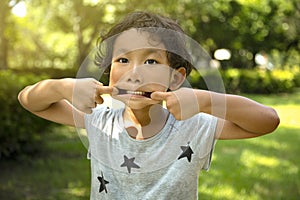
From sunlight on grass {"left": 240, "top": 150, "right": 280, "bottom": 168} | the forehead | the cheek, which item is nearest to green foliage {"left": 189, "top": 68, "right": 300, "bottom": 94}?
sunlight on grass {"left": 240, "top": 150, "right": 280, "bottom": 168}

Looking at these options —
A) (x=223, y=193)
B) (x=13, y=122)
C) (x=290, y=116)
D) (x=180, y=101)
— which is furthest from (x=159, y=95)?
(x=290, y=116)

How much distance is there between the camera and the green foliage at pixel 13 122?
5160 mm

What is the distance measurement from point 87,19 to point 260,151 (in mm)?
7999

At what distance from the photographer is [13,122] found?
5.32m

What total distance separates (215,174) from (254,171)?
472 mm

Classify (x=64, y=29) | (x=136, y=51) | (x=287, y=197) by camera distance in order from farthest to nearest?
(x=64, y=29), (x=287, y=197), (x=136, y=51)

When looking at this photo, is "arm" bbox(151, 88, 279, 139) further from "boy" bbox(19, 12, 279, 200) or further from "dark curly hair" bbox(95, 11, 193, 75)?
"dark curly hair" bbox(95, 11, 193, 75)

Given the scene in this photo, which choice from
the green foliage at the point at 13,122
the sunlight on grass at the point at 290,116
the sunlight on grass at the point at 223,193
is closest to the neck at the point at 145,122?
the sunlight on grass at the point at 223,193

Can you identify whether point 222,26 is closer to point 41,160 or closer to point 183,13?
point 183,13

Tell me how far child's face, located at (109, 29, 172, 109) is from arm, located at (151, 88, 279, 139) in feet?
0.31

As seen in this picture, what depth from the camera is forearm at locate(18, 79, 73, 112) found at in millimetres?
1283

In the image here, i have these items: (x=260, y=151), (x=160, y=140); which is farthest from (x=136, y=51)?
(x=260, y=151)

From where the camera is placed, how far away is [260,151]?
6832 millimetres

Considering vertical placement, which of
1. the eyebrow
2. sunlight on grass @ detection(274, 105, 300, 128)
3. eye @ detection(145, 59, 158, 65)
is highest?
the eyebrow
